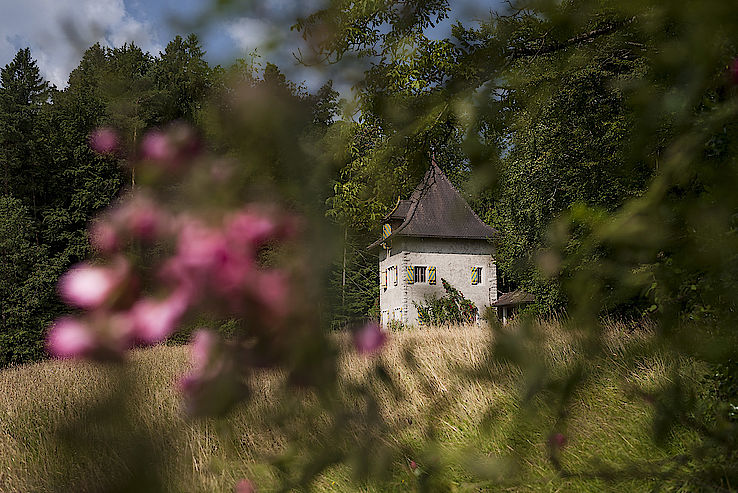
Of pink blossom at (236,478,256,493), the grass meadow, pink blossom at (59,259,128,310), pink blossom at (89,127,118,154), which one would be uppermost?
pink blossom at (89,127,118,154)

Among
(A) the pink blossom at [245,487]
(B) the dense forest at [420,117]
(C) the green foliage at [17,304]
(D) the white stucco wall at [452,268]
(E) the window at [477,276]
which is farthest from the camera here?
(E) the window at [477,276]

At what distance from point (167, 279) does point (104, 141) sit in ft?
0.37

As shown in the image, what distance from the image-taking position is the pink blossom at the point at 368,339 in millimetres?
384

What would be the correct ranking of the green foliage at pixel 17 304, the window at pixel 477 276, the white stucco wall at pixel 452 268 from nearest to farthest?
the green foliage at pixel 17 304 < the white stucco wall at pixel 452 268 < the window at pixel 477 276

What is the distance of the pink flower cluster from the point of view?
0.27 m

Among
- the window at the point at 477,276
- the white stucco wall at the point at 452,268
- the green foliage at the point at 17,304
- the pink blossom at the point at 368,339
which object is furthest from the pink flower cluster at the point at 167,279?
the window at the point at 477,276

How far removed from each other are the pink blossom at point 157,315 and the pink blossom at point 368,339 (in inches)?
5.2

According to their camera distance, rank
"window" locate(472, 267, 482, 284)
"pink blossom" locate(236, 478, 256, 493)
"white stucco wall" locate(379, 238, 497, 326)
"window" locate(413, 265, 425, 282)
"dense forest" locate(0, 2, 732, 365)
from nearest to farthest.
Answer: "dense forest" locate(0, 2, 732, 365)
"pink blossom" locate(236, 478, 256, 493)
"window" locate(413, 265, 425, 282)
"white stucco wall" locate(379, 238, 497, 326)
"window" locate(472, 267, 482, 284)

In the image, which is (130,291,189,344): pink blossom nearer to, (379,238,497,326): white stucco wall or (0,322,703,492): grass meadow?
(0,322,703,492): grass meadow

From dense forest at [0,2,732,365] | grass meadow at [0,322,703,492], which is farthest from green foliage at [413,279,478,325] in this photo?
grass meadow at [0,322,703,492]

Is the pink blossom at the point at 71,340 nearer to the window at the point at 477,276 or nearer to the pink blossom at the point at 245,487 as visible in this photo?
the pink blossom at the point at 245,487

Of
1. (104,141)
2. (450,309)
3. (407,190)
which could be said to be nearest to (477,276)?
(450,309)

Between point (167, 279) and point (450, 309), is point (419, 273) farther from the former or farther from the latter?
point (167, 279)

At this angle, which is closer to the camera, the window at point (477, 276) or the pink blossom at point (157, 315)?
the pink blossom at point (157, 315)
